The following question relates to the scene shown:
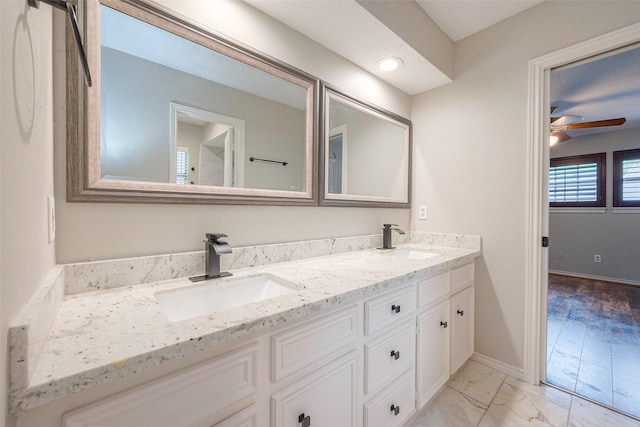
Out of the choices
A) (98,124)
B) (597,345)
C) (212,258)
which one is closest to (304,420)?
(212,258)

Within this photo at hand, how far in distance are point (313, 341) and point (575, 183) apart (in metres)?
5.49

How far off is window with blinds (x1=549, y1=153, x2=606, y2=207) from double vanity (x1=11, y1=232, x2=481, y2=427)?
14.0ft

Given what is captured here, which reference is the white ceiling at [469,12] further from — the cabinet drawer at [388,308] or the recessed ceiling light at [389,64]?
the cabinet drawer at [388,308]

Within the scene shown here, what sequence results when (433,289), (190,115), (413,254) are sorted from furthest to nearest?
(413,254)
(433,289)
(190,115)

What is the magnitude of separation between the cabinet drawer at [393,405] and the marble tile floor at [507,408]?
0.45ft

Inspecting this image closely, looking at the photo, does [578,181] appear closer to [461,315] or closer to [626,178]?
[626,178]

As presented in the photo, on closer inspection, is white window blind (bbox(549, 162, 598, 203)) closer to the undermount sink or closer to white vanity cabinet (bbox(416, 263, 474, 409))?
white vanity cabinet (bbox(416, 263, 474, 409))

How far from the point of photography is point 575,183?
14.2 feet

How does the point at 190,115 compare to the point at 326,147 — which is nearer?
the point at 190,115

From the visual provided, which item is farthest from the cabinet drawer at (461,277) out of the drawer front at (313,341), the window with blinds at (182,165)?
the window with blinds at (182,165)

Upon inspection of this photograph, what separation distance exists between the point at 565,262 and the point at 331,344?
17.4 ft

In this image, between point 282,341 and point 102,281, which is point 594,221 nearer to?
point 282,341

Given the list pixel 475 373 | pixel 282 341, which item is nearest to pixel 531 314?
pixel 475 373

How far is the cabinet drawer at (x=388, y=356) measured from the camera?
1.08m
